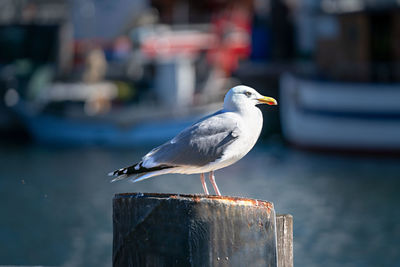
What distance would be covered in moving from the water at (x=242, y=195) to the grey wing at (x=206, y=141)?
5.93 m

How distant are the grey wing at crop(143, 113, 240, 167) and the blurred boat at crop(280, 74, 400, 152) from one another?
17383 millimetres

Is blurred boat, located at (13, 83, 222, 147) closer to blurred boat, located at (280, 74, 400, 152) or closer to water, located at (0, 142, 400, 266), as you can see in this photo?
water, located at (0, 142, 400, 266)

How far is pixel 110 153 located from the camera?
24703mm

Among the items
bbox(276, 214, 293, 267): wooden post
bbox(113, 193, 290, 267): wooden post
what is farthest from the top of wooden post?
bbox(276, 214, 293, 267): wooden post

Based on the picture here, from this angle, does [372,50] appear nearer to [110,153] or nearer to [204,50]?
[110,153]

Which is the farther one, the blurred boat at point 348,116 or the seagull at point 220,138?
the blurred boat at point 348,116

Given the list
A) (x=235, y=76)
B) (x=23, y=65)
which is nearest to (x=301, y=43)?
(x=235, y=76)

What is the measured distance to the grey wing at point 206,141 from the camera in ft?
15.1

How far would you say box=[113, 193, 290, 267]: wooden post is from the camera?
140 inches

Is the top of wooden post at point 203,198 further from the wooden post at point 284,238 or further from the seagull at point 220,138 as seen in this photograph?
the seagull at point 220,138

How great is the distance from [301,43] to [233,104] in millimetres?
27640

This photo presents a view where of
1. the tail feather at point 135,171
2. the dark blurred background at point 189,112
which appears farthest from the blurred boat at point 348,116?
the tail feather at point 135,171

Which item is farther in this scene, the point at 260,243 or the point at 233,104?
the point at 233,104

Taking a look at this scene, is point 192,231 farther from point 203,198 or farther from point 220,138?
point 220,138
